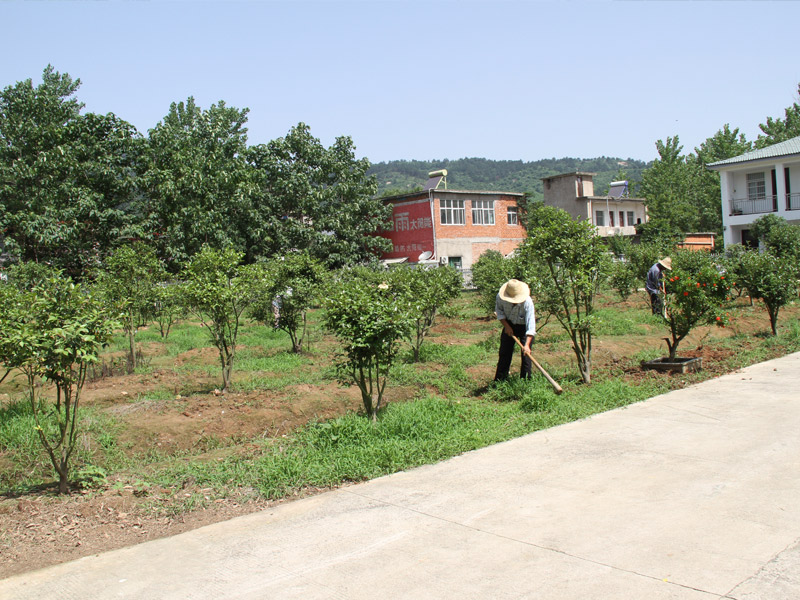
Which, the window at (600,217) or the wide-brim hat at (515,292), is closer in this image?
the wide-brim hat at (515,292)

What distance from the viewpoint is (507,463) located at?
19.1 feet

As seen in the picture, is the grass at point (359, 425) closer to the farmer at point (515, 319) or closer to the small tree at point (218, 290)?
the farmer at point (515, 319)

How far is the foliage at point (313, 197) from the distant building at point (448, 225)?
11.5ft

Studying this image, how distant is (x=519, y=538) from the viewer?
4.20 meters

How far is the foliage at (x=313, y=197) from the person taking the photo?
3300 centimetres

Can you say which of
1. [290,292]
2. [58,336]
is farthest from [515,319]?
[58,336]

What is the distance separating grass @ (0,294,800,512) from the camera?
5.77 m

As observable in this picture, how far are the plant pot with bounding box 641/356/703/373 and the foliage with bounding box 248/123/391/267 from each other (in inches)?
960

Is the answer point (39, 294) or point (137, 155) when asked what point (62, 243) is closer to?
point (137, 155)

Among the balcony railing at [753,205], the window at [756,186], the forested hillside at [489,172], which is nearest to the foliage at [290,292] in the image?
the balcony railing at [753,205]

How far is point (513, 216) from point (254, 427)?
37492mm

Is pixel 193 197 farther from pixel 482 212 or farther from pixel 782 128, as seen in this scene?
pixel 782 128

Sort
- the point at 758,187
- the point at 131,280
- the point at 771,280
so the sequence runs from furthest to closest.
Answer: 1. the point at 758,187
2. the point at 771,280
3. the point at 131,280

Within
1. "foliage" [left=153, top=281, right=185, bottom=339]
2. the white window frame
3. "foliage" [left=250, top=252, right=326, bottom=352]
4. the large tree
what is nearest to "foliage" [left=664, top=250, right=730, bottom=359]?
"foliage" [left=250, top=252, right=326, bottom=352]
